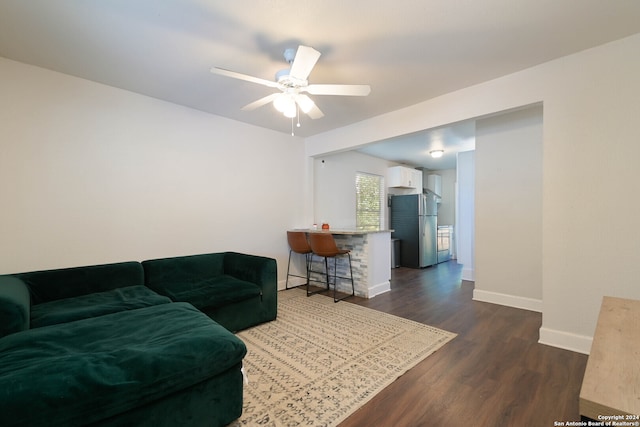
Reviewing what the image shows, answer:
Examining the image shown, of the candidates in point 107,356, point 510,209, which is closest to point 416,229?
point 510,209

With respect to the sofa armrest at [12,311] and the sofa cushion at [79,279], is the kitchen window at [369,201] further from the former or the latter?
the sofa armrest at [12,311]

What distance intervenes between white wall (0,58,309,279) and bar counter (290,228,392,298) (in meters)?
1.16

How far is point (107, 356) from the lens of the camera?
130 centimetres

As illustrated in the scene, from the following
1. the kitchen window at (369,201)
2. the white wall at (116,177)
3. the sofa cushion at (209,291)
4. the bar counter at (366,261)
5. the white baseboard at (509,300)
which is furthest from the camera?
the kitchen window at (369,201)

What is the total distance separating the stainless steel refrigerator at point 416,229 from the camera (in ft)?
19.4

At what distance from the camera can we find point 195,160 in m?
3.40

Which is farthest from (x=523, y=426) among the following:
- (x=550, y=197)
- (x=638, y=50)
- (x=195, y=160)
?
(x=195, y=160)

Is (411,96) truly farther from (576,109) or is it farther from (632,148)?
(632,148)

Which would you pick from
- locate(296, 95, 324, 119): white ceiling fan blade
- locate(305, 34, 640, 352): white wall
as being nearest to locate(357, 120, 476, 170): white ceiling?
locate(305, 34, 640, 352): white wall

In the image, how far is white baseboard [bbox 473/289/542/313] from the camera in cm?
321

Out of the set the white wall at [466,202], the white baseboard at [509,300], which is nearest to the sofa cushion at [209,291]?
the white baseboard at [509,300]

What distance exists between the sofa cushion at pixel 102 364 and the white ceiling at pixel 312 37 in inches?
78.1

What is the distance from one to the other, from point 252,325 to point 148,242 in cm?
148

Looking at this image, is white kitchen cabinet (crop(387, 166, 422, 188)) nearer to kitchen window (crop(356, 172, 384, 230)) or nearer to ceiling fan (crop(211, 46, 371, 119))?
A: kitchen window (crop(356, 172, 384, 230))
